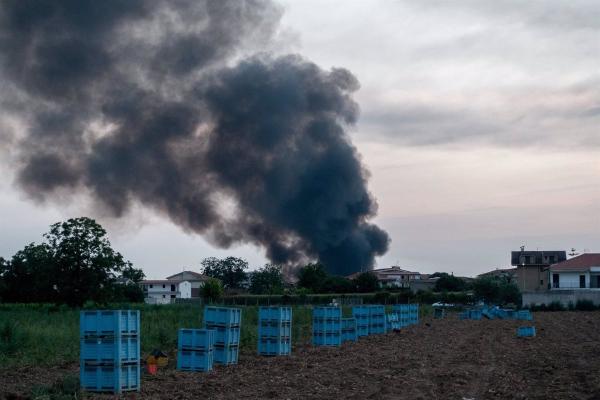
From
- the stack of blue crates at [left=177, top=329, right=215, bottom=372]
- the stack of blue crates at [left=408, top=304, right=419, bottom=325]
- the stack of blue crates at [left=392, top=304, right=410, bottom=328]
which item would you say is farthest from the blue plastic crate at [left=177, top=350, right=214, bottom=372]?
the stack of blue crates at [left=408, top=304, right=419, bottom=325]

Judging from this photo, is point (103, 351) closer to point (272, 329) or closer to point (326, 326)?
point (272, 329)

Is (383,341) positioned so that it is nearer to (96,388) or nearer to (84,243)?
(96,388)

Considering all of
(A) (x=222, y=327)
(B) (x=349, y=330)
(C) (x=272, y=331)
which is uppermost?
(A) (x=222, y=327)

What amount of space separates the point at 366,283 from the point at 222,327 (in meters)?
93.0

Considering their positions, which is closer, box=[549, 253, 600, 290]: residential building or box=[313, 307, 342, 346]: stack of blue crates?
box=[313, 307, 342, 346]: stack of blue crates

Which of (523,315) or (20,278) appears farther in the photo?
(20,278)

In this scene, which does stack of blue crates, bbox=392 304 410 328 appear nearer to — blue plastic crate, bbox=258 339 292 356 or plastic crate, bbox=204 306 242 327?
blue plastic crate, bbox=258 339 292 356

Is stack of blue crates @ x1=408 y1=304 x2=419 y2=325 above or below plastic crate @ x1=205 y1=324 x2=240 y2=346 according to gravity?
below

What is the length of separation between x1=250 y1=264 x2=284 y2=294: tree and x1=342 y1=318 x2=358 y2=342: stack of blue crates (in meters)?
78.5

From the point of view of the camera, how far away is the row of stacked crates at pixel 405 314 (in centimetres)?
4672

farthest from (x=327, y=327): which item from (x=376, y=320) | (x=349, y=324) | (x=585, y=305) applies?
(x=585, y=305)

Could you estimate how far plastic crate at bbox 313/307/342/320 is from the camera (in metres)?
31.0

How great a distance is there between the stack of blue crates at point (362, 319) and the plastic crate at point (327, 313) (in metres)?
5.85

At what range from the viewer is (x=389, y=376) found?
1955 centimetres
